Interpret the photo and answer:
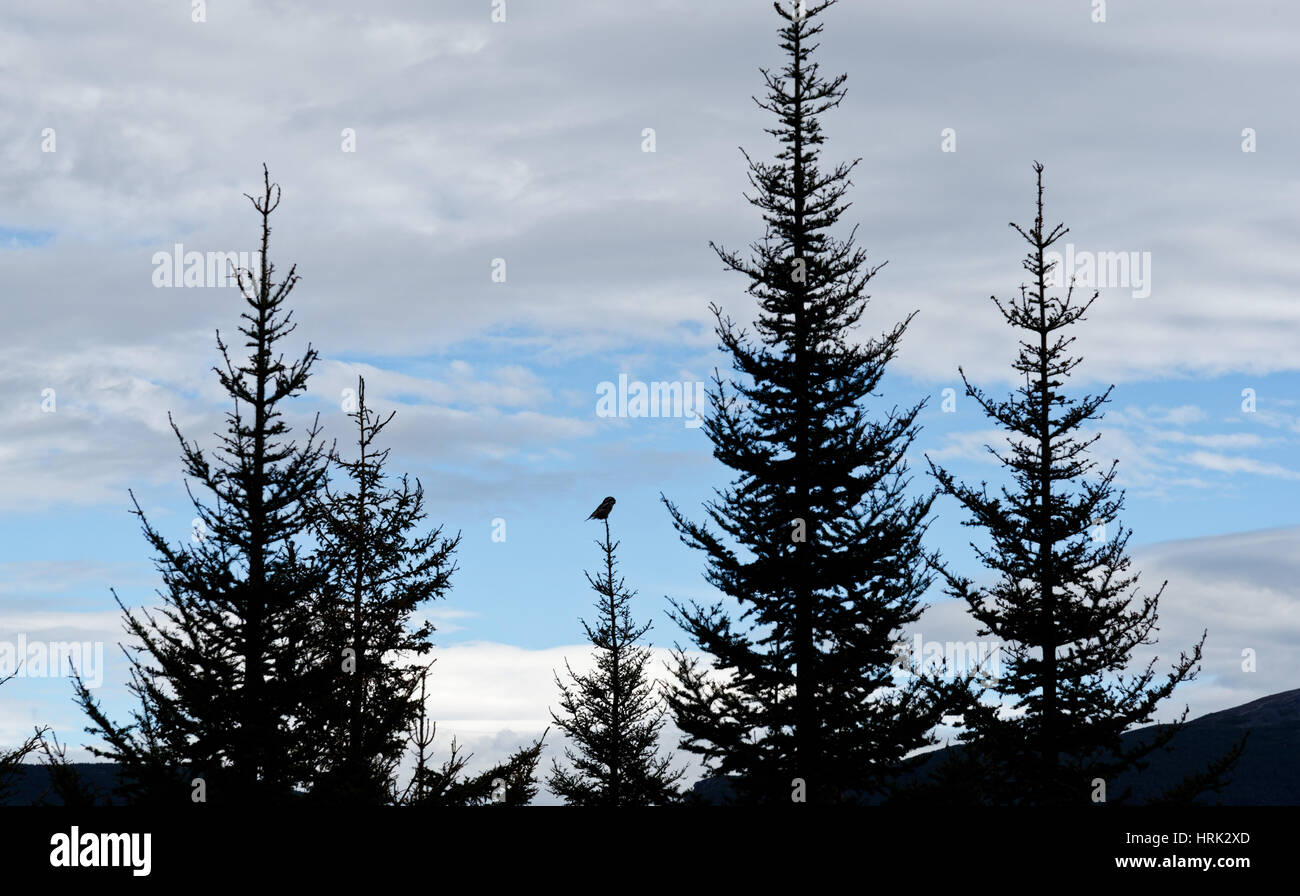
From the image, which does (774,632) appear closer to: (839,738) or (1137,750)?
(839,738)

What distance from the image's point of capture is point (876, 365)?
95.2ft

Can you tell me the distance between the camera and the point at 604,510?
110 feet

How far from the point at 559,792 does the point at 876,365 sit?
2517cm

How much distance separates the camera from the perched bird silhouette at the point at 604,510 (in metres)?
33.2

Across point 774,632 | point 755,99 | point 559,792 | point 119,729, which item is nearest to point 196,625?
point 119,729

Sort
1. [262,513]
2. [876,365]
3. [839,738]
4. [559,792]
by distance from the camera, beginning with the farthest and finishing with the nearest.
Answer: [559,792]
[876,365]
[839,738]
[262,513]
